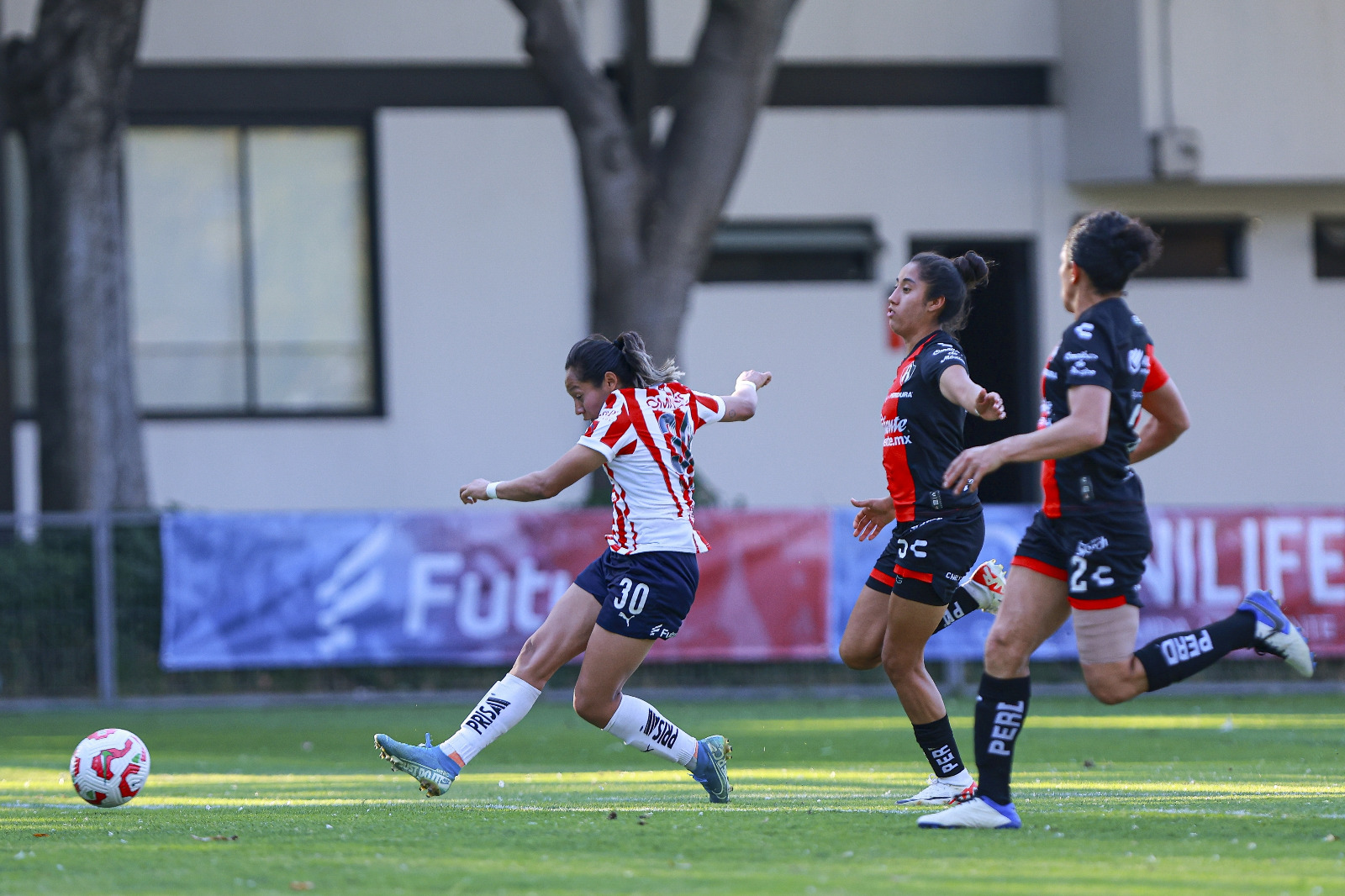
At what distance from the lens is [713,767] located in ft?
24.3

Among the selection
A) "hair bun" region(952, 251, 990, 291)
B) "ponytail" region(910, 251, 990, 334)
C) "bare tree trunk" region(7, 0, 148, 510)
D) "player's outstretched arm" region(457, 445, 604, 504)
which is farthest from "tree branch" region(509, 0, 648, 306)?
"player's outstretched arm" region(457, 445, 604, 504)

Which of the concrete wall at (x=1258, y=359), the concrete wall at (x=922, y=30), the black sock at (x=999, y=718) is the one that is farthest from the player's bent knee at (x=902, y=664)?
the concrete wall at (x=1258, y=359)

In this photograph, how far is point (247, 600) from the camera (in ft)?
47.4

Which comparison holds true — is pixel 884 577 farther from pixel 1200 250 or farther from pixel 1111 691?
pixel 1200 250

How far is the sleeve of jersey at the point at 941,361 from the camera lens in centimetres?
680

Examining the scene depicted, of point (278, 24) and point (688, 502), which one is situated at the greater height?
point (278, 24)

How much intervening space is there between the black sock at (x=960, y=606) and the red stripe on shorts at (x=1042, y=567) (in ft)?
3.19

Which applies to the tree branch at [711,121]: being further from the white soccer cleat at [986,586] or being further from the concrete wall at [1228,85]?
the white soccer cleat at [986,586]

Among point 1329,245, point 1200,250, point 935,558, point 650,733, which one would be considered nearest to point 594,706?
point 650,733

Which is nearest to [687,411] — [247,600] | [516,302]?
[247,600]

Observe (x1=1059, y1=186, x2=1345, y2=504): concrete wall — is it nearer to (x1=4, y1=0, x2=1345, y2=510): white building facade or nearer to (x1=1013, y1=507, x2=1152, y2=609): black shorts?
(x1=4, y1=0, x2=1345, y2=510): white building facade

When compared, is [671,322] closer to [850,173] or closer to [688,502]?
[850,173]

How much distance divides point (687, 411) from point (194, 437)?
13.2m

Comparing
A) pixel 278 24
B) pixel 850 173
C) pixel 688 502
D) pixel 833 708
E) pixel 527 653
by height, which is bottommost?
pixel 833 708
